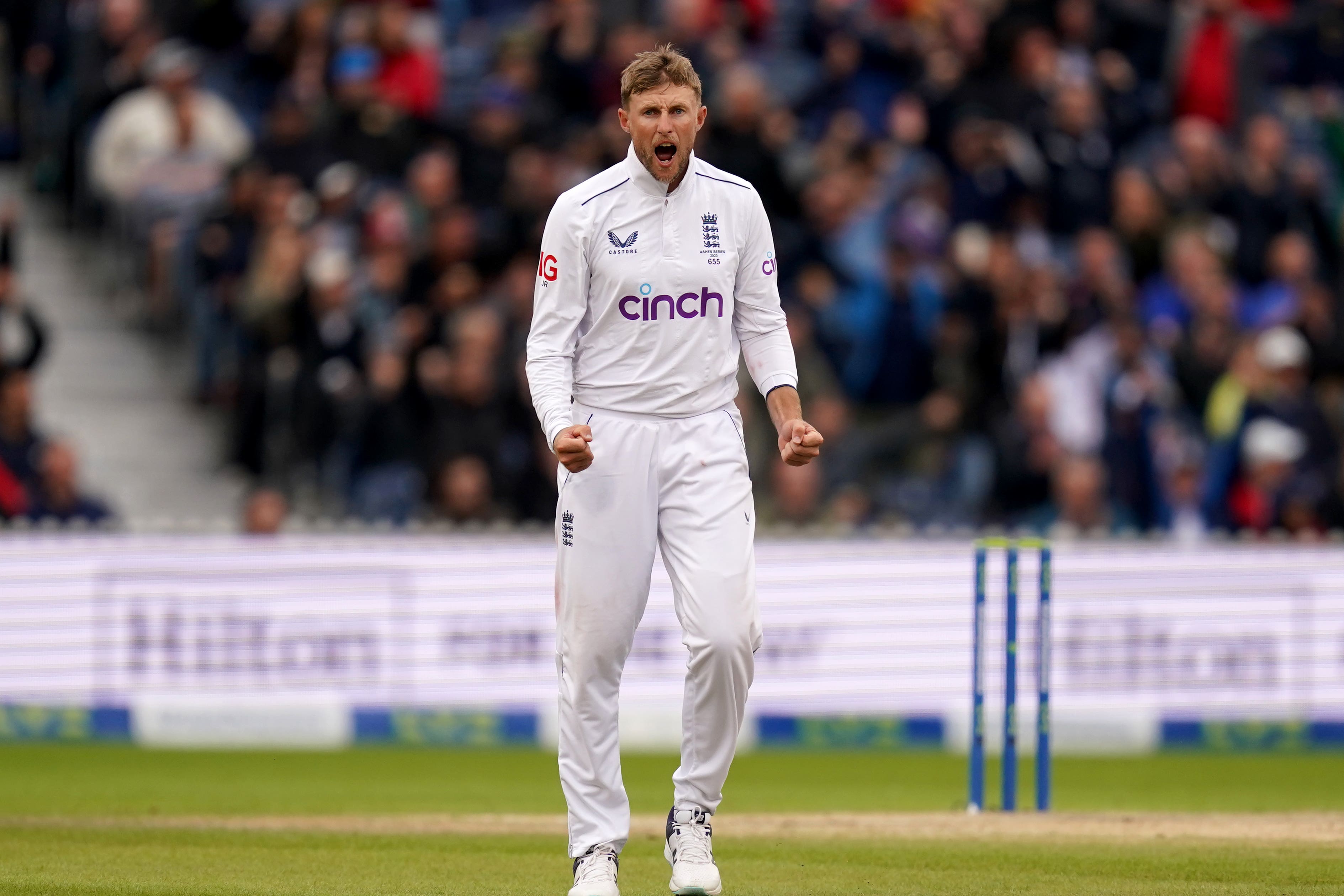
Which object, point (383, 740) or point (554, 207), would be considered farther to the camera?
point (383, 740)

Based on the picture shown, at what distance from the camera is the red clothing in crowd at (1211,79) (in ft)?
70.3

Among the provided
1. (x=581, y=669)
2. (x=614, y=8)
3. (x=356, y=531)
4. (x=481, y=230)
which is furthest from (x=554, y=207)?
(x=614, y=8)

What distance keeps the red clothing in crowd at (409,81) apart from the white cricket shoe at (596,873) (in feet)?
40.7

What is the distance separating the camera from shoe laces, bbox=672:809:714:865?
7.60m

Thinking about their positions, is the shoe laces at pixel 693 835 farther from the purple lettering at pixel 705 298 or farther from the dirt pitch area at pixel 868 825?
the dirt pitch area at pixel 868 825

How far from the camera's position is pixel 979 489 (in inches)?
658

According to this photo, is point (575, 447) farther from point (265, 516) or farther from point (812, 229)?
point (812, 229)

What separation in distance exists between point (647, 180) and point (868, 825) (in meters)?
4.15

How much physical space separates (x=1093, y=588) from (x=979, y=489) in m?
1.54

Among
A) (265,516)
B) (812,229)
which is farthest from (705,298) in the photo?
(812,229)

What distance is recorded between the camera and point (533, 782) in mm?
13469

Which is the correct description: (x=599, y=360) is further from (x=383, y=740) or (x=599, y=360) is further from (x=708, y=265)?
(x=383, y=740)

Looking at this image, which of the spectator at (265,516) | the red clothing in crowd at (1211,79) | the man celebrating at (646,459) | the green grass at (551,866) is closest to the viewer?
the man celebrating at (646,459)

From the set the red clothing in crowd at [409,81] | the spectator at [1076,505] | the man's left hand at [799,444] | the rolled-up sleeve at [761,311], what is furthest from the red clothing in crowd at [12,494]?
the man's left hand at [799,444]
